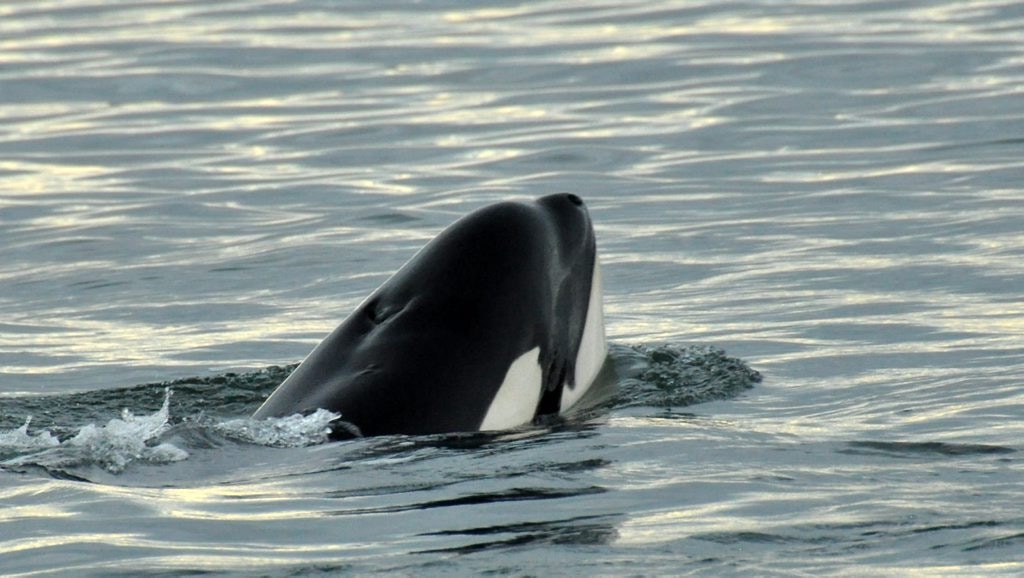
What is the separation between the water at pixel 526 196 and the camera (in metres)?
7.37

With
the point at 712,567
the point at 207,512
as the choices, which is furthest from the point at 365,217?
the point at 712,567

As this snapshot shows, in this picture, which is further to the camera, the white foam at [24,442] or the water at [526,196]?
the white foam at [24,442]

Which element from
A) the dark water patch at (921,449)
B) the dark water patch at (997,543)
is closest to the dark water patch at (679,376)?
the dark water patch at (921,449)

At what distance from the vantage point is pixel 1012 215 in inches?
600

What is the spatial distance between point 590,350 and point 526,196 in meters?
7.58

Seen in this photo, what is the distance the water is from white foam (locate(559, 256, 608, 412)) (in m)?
0.20

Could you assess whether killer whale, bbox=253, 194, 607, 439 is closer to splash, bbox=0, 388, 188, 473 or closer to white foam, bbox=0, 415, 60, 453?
splash, bbox=0, 388, 188, 473

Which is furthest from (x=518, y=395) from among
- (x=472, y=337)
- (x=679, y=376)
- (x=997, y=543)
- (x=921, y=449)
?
(x=997, y=543)

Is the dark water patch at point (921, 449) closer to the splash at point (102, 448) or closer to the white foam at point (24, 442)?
the splash at point (102, 448)

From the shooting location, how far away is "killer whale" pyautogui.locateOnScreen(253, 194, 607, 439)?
338 inches

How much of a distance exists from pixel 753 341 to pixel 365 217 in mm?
5872

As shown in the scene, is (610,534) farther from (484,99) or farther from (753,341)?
(484,99)

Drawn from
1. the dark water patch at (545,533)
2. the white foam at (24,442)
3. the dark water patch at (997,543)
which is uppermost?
the white foam at (24,442)

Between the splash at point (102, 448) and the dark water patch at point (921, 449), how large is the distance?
2905mm
